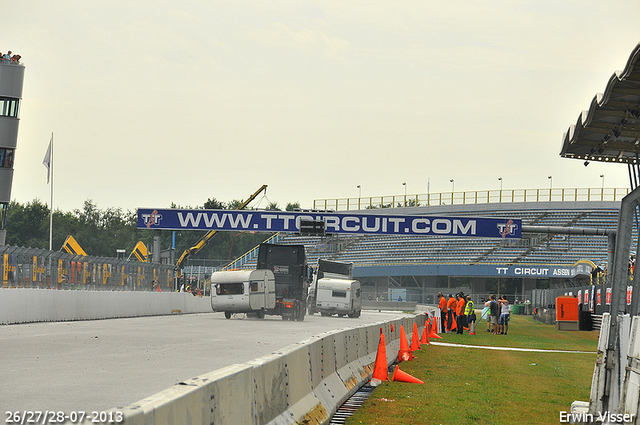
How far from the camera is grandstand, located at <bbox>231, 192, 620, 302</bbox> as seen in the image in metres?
75.4

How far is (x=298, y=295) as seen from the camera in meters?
39.5

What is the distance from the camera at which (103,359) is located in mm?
15188

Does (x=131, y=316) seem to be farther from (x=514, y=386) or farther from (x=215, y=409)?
(x=215, y=409)

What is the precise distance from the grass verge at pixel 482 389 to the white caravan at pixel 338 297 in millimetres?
25334

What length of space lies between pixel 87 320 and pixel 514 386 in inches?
784

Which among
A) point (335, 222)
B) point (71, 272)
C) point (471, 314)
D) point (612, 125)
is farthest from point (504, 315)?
point (612, 125)

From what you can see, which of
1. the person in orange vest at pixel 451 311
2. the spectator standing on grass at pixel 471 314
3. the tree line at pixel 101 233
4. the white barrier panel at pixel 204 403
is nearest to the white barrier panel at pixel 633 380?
the white barrier panel at pixel 204 403

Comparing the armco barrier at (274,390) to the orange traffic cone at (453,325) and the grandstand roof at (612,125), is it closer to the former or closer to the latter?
the grandstand roof at (612,125)

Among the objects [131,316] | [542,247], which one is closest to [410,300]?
[542,247]

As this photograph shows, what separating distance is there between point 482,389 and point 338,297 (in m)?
35.9

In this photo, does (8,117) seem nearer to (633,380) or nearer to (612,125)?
(612,125)

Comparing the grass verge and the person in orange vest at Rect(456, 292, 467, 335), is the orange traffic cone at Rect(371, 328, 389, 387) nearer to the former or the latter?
the grass verge

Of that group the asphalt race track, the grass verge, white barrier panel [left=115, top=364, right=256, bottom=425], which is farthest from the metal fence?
white barrier panel [left=115, top=364, right=256, bottom=425]

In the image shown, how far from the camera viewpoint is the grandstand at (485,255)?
75375 millimetres
